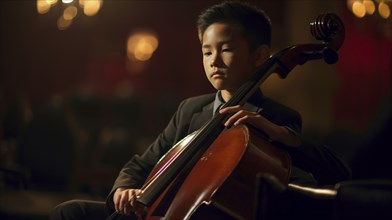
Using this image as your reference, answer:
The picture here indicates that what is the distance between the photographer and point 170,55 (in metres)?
9.82

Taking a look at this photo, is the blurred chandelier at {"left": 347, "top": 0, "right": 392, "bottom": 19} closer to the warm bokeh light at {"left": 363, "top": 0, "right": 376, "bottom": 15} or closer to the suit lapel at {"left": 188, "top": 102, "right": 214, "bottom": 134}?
the warm bokeh light at {"left": 363, "top": 0, "right": 376, "bottom": 15}

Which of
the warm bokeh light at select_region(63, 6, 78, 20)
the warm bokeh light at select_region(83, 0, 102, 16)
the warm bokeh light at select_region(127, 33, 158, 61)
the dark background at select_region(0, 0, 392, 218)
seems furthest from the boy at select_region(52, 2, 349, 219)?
the warm bokeh light at select_region(127, 33, 158, 61)

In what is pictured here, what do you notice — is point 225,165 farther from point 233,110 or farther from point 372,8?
point 372,8

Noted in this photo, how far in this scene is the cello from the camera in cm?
126

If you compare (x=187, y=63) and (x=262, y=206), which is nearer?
(x=262, y=206)

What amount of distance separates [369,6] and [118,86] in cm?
540

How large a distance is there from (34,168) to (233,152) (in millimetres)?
1457

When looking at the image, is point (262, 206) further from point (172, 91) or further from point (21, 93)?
point (172, 91)

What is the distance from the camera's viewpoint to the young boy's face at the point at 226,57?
1.50 m

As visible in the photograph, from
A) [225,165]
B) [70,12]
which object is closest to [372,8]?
[70,12]

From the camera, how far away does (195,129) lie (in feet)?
5.29

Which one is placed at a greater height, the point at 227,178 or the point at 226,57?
the point at 226,57

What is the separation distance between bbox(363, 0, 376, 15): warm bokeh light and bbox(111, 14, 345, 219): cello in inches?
167

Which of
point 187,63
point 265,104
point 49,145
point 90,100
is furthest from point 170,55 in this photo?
point 265,104
